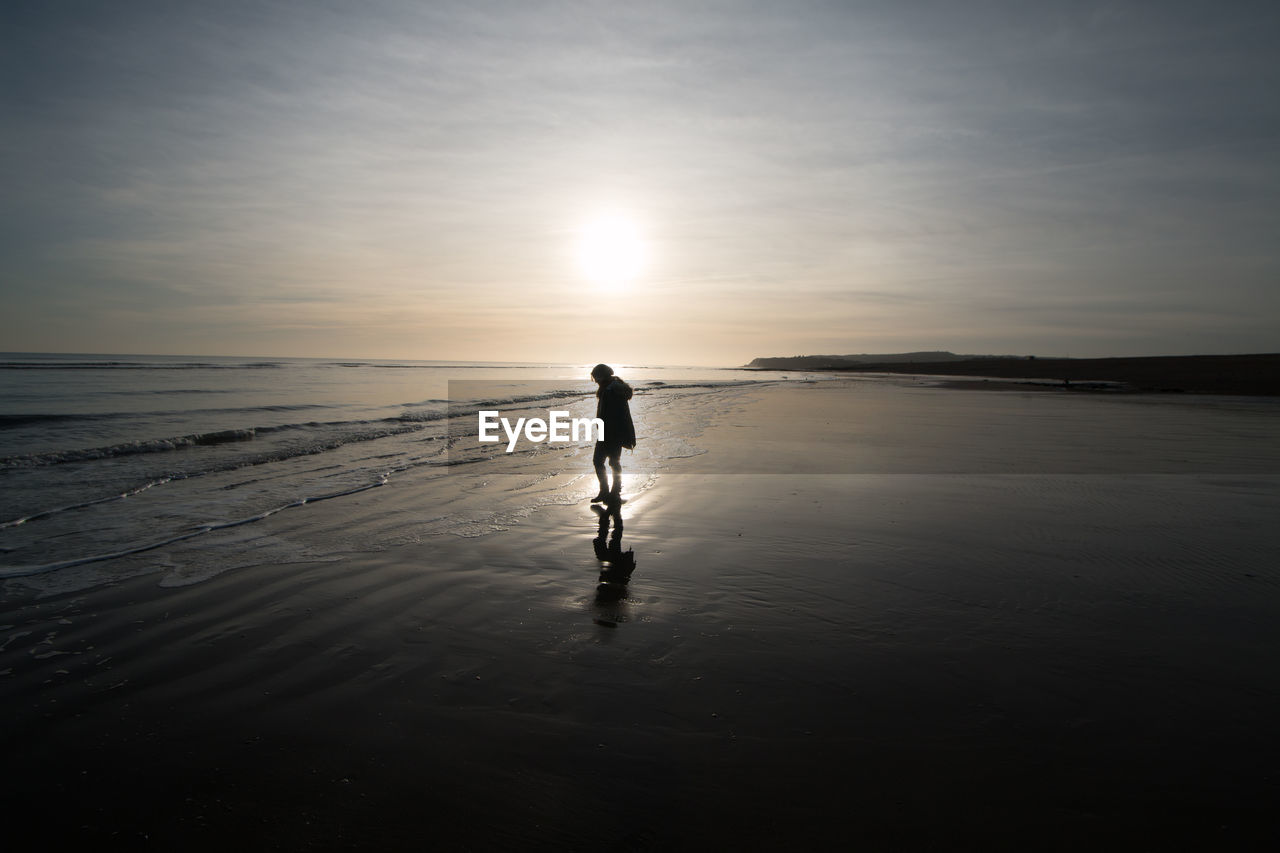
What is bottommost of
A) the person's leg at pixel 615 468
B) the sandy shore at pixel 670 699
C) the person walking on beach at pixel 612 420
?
the sandy shore at pixel 670 699

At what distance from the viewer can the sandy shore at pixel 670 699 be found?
2852 millimetres

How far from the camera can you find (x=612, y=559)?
6.84 meters

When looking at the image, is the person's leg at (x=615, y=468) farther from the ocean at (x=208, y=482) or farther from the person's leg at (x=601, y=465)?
the ocean at (x=208, y=482)

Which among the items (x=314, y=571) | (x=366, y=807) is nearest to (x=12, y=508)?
(x=314, y=571)

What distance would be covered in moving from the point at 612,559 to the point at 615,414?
3.85 metres

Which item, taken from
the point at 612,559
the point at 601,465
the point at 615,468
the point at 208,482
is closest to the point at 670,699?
the point at 612,559

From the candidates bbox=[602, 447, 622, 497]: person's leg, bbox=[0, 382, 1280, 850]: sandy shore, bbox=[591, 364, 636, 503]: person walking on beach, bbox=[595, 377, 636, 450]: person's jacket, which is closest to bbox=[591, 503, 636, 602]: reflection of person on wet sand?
bbox=[0, 382, 1280, 850]: sandy shore

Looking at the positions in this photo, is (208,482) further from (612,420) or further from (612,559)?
(612,559)

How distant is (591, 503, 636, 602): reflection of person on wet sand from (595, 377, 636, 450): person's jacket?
168cm

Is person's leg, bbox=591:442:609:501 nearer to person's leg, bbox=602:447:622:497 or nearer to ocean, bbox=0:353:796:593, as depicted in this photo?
person's leg, bbox=602:447:622:497

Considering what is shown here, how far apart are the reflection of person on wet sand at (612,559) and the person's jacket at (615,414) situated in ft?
5.51

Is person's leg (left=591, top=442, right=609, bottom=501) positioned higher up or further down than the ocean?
higher up

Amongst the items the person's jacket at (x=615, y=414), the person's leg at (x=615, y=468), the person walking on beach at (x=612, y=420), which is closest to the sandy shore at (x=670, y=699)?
the person's leg at (x=615, y=468)

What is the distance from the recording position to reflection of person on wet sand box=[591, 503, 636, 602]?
5.83 m
